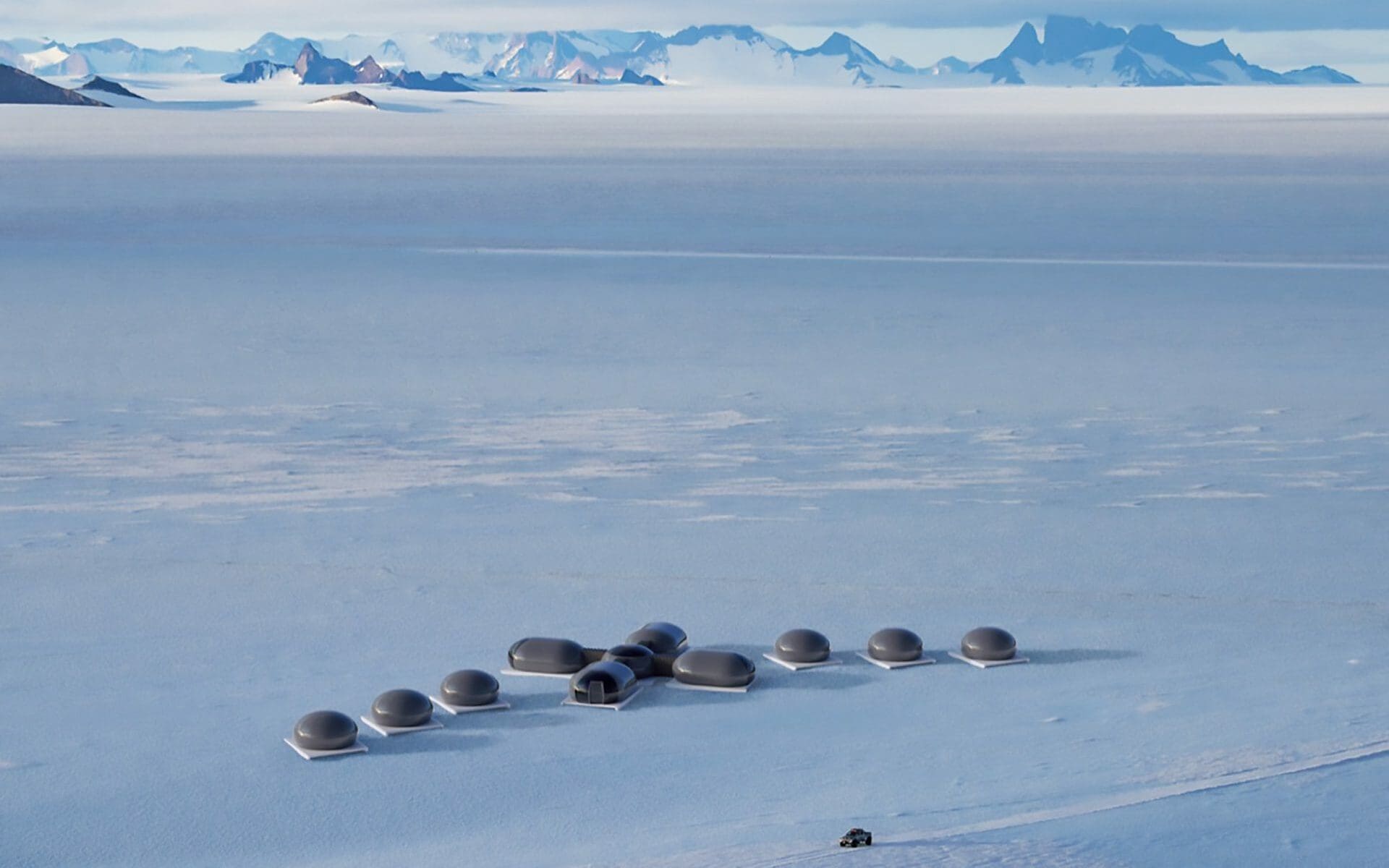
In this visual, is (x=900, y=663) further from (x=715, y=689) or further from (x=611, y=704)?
(x=611, y=704)

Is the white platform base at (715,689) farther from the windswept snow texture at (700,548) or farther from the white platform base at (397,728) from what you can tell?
the white platform base at (397,728)

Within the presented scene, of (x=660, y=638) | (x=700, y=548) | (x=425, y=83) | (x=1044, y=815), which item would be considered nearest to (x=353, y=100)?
(x=425, y=83)

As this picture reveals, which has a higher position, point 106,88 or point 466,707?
point 466,707

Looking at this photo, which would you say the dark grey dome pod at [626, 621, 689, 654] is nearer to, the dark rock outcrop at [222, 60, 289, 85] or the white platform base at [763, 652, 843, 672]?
the white platform base at [763, 652, 843, 672]

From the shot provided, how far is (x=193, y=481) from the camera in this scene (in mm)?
4977

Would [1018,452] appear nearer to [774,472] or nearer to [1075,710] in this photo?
[774,472]

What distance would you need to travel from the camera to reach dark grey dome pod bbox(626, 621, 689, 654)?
3.39 metres

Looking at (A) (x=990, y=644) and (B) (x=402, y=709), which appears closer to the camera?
(B) (x=402, y=709)

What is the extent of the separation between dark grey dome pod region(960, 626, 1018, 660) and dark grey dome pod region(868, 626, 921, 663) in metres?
0.11

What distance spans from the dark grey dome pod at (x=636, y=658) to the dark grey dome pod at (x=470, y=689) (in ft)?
0.83

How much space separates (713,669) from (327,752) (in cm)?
75

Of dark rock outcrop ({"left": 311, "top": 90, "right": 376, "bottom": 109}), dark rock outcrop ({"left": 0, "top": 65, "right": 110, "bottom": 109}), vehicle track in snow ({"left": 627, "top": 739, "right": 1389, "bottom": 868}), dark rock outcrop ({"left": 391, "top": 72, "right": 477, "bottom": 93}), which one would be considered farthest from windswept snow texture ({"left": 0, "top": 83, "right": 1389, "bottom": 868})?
dark rock outcrop ({"left": 391, "top": 72, "right": 477, "bottom": 93})

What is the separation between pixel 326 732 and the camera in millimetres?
2910

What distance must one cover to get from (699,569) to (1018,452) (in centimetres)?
165
